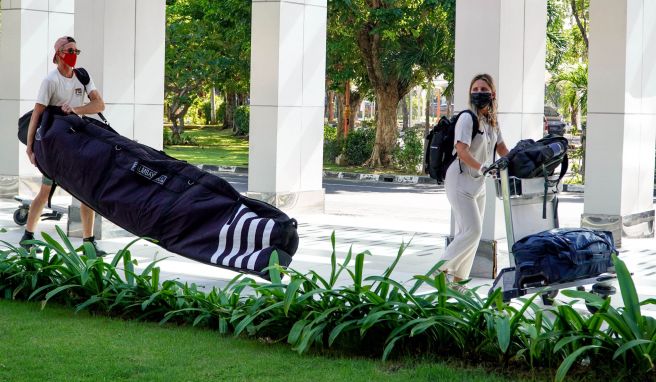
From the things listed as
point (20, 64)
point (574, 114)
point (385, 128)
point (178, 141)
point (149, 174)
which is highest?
point (20, 64)

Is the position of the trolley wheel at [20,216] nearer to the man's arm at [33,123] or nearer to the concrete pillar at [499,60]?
the man's arm at [33,123]

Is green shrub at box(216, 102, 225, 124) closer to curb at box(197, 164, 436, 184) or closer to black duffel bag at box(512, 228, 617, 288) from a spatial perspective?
curb at box(197, 164, 436, 184)

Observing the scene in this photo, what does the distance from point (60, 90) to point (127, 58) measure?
9.69 ft

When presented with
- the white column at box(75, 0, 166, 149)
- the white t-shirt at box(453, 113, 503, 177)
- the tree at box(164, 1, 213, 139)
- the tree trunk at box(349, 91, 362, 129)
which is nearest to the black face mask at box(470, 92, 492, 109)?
the white t-shirt at box(453, 113, 503, 177)

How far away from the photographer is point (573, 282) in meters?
7.14

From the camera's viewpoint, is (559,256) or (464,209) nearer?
(559,256)

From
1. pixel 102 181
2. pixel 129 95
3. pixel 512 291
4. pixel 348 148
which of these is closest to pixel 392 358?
pixel 512 291

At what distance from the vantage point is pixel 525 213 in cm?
772

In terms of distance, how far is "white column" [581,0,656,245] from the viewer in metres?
12.7

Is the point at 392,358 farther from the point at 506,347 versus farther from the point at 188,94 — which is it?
the point at 188,94

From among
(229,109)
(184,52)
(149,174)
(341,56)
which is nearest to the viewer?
(149,174)

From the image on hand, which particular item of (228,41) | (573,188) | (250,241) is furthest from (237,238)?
(228,41)

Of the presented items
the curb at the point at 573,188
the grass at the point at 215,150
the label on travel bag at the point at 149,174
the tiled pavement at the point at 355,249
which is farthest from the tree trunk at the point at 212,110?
the label on travel bag at the point at 149,174

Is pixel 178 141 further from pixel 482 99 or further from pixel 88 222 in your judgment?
pixel 482 99
